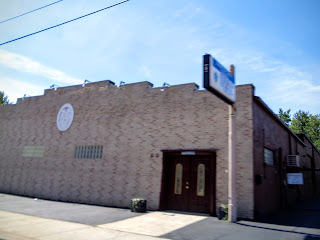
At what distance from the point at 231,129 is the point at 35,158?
596 inches

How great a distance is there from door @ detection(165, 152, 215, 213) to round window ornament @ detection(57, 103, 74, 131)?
27.8 ft

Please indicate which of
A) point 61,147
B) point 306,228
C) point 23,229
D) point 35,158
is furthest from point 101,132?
point 306,228

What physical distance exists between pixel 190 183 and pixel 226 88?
17.9 ft

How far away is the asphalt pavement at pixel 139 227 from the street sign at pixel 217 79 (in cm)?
499

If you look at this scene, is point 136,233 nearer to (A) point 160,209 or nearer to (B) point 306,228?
(A) point 160,209

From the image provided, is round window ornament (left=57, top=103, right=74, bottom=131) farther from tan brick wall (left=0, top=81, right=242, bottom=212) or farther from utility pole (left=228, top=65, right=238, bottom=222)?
utility pole (left=228, top=65, right=238, bottom=222)

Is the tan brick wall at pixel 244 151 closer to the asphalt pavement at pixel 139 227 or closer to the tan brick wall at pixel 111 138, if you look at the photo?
the tan brick wall at pixel 111 138

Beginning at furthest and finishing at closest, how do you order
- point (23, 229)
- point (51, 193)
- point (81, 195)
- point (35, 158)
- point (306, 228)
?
point (35, 158) → point (51, 193) → point (81, 195) → point (306, 228) → point (23, 229)

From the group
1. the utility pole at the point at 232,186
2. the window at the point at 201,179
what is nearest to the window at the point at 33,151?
the window at the point at 201,179

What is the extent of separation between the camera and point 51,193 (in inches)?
683

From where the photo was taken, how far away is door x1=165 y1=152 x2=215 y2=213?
1227 cm

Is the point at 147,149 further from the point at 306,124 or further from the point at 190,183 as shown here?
the point at 306,124

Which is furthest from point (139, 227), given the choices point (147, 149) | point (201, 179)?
point (147, 149)

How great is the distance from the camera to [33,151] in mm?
19281
